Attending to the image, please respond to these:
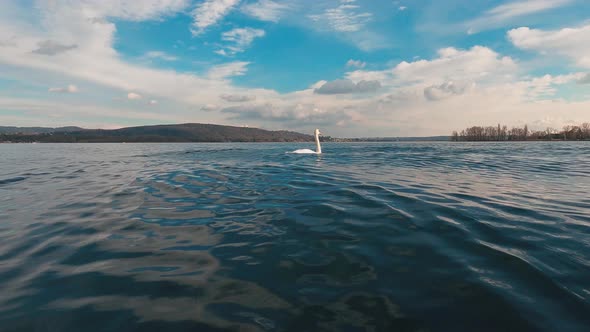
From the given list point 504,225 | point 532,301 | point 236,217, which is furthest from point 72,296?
point 504,225

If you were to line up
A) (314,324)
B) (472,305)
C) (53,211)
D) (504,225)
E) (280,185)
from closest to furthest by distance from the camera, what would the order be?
(314,324) < (472,305) < (504,225) < (53,211) < (280,185)

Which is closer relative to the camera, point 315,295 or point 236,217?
point 315,295

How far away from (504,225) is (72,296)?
24.9 feet

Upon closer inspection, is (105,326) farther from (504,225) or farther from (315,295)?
(504,225)

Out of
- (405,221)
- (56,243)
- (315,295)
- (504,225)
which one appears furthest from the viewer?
(405,221)

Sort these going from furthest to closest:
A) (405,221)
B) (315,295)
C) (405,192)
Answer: (405,192), (405,221), (315,295)

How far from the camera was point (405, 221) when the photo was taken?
599cm

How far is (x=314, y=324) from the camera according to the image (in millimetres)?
2705

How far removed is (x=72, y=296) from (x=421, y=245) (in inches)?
206

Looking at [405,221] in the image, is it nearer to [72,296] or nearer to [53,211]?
[72,296]

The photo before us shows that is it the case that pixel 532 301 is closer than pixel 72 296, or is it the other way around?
pixel 532 301

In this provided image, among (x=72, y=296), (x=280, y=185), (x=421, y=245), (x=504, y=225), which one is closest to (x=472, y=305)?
(x=421, y=245)

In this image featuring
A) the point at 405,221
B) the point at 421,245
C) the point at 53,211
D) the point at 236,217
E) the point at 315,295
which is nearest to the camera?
the point at 315,295

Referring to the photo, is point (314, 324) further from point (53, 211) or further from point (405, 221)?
point (53, 211)
